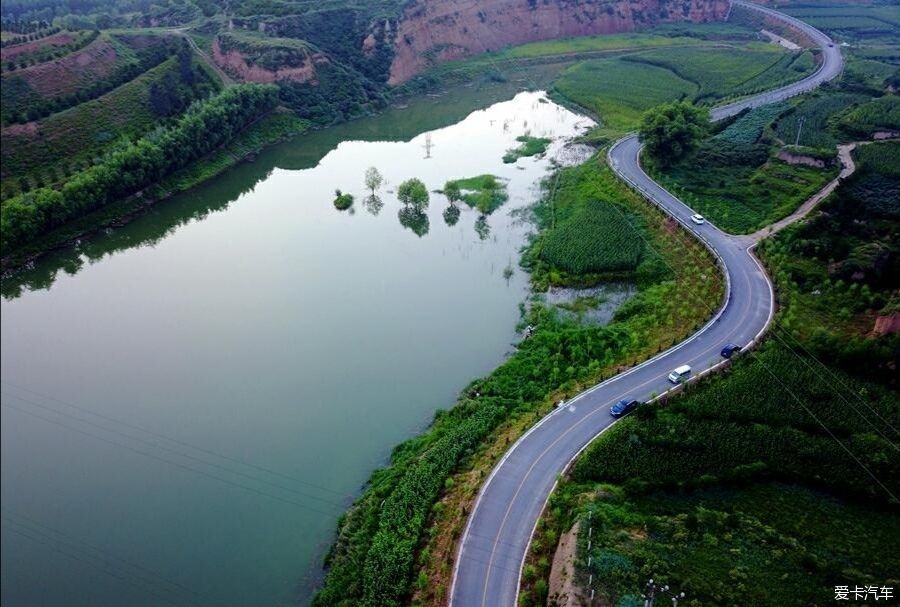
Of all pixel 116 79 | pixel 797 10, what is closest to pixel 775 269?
pixel 116 79

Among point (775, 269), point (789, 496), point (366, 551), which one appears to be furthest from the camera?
point (775, 269)

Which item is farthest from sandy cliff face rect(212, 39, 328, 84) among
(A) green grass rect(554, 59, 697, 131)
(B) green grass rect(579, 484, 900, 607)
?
(B) green grass rect(579, 484, 900, 607)

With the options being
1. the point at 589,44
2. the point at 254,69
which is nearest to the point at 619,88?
the point at 589,44

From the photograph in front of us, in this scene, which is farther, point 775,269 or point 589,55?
point 589,55

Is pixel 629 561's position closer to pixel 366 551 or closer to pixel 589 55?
pixel 366 551

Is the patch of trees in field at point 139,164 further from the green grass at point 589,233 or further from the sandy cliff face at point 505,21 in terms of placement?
the green grass at point 589,233

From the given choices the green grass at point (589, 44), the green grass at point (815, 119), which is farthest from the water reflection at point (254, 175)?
the green grass at point (815, 119)

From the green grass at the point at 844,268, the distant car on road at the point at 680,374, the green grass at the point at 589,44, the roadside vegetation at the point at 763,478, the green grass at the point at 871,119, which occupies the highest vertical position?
the green grass at the point at 589,44
